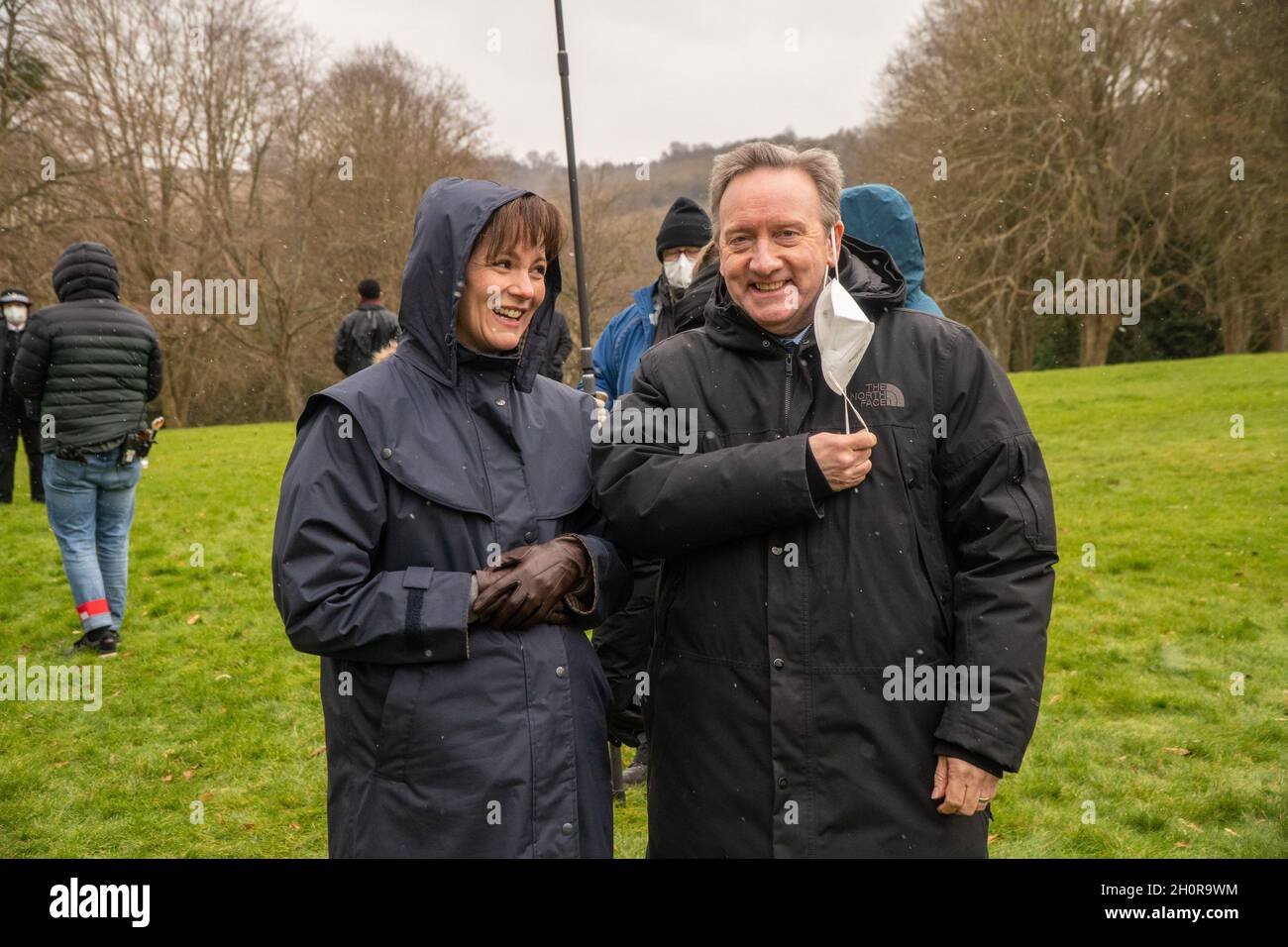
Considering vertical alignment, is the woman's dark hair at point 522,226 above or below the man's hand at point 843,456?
above

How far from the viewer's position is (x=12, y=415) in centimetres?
1077

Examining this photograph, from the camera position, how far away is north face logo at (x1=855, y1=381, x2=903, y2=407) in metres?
2.21

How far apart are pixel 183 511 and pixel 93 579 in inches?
180

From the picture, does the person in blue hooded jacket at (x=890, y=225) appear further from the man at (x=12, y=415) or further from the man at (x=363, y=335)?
the man at (x=12, y=415)

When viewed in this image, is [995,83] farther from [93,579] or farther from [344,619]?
[344,619]

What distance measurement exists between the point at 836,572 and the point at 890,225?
1.75 metres

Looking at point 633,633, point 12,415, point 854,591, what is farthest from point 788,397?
point 12,415

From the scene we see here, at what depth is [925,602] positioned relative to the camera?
7.08 ft

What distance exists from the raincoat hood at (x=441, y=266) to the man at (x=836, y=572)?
19.4 inches

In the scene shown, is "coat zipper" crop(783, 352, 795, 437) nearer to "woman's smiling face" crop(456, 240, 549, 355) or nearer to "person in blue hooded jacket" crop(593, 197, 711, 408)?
"woman's smiling face" crop(456, 240, 549, 355)

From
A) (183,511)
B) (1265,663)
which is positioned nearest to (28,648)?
(183,511)

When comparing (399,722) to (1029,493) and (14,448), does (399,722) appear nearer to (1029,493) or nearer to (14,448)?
(1029,493)

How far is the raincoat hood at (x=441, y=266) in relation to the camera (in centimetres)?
229

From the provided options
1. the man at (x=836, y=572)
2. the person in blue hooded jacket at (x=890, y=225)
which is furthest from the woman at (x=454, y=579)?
the person in blue hooded jacket at (x=890, y=225)
